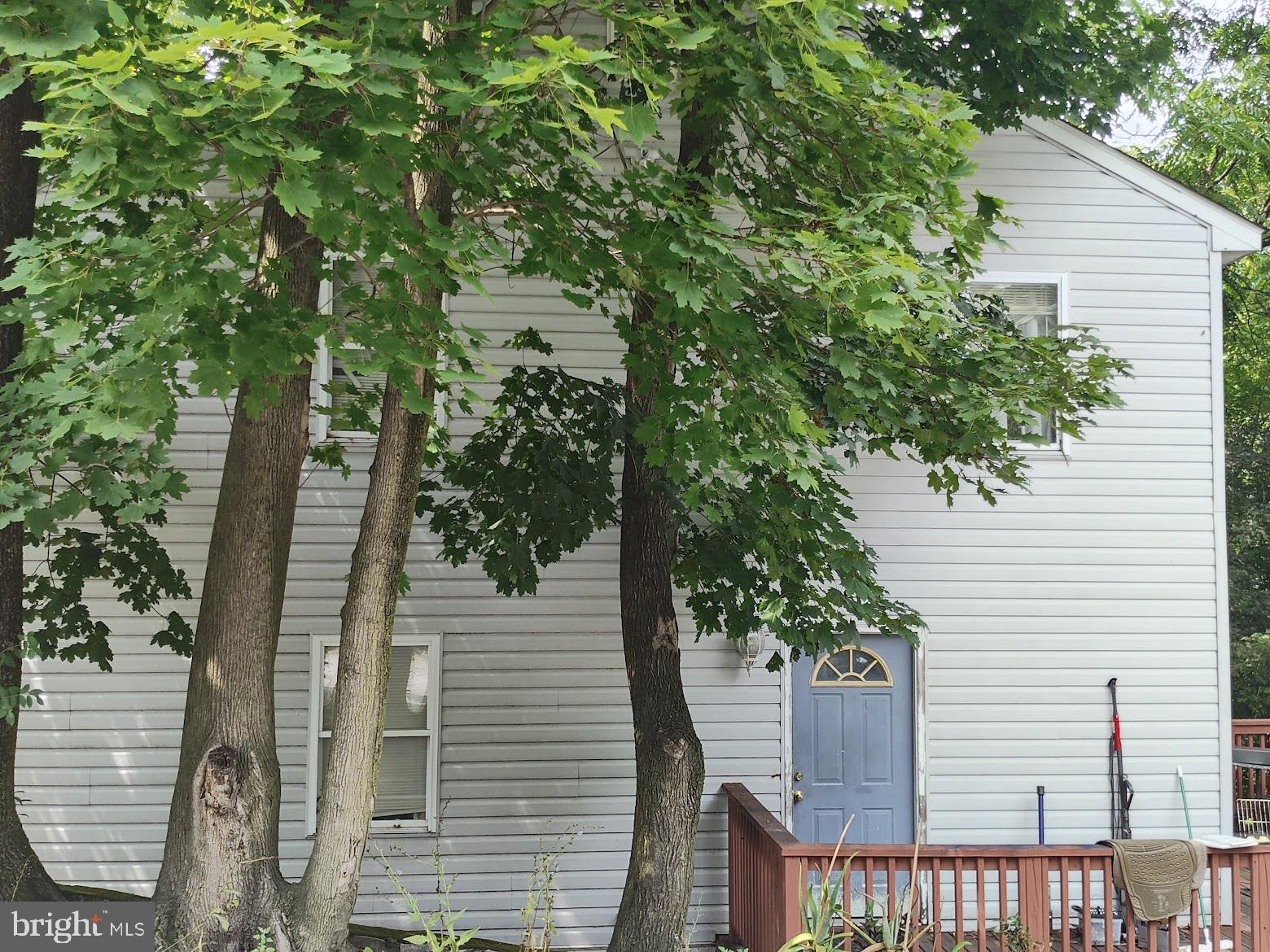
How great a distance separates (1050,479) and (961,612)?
50.1 inches

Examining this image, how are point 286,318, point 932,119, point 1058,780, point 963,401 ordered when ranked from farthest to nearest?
1. point 1058,780
2. point 963,401
3. point 932,119
4. point 286,318

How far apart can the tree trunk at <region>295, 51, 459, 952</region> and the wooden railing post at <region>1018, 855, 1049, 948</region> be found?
341 centimetres

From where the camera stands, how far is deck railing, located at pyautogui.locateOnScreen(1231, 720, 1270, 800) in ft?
33.8

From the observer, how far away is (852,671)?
818cm

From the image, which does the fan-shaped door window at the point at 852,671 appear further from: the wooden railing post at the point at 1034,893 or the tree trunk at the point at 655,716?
the wooden railing post at the point at 1034,893

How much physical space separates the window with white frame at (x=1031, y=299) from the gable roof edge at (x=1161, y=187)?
3.41ft

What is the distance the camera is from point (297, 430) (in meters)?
5.29

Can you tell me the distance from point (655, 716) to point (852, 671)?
7.37 ft

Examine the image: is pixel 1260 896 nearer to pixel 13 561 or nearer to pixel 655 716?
pixel 655 716

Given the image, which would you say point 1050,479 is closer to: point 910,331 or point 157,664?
point 910,331

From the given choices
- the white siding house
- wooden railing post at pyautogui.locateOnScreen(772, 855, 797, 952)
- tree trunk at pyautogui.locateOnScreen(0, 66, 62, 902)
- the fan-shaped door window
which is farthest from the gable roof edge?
tree trunk at pyautogui.locateOnScreen(0, 66, 62, 902)

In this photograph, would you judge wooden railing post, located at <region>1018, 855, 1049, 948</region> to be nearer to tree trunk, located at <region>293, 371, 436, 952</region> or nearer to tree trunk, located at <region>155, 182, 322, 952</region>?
tree trunk, located at <region>293, 371, 436, 952</region>

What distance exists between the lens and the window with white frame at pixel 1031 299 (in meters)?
8.30

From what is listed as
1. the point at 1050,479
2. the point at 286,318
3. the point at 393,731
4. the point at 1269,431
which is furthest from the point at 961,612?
the point at 1269,431
